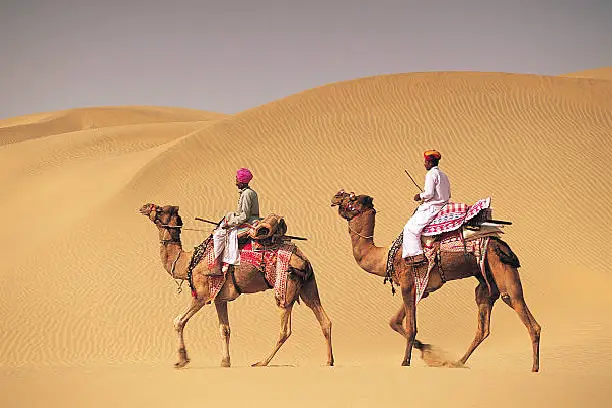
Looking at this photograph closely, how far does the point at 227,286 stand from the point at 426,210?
9.22 ft

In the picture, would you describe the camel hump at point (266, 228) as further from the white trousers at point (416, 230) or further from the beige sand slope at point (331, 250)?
the beige sand slope at point (331, 250)

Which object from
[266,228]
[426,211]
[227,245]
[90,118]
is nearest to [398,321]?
[426,211]

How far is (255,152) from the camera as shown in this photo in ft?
96.2

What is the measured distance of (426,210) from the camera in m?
12.2

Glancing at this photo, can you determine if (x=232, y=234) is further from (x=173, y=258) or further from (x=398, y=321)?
(x=398, y=321)

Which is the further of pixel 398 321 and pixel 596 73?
pixel 596 73

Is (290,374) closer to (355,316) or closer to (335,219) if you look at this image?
(355,316)

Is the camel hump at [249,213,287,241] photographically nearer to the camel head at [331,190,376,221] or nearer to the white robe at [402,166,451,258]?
the camel head at [331,190,376,221]

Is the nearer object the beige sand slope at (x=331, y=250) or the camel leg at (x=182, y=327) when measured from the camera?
the beige sand slope at (x=331, y=250)

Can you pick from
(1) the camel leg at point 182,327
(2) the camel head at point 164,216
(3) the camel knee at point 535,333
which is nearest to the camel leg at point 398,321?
(3) the camel knee at point 535,333

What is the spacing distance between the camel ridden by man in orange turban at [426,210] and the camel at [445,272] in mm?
178

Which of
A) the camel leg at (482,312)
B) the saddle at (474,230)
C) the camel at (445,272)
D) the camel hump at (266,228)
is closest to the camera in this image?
the camel at (445,272)

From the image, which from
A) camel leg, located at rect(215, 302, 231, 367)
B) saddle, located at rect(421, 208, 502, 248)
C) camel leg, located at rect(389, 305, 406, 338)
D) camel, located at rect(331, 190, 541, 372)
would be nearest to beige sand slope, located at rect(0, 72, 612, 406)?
camel, located at rect(331, 190, 541, 372)

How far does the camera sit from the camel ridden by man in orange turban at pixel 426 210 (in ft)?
39.8
